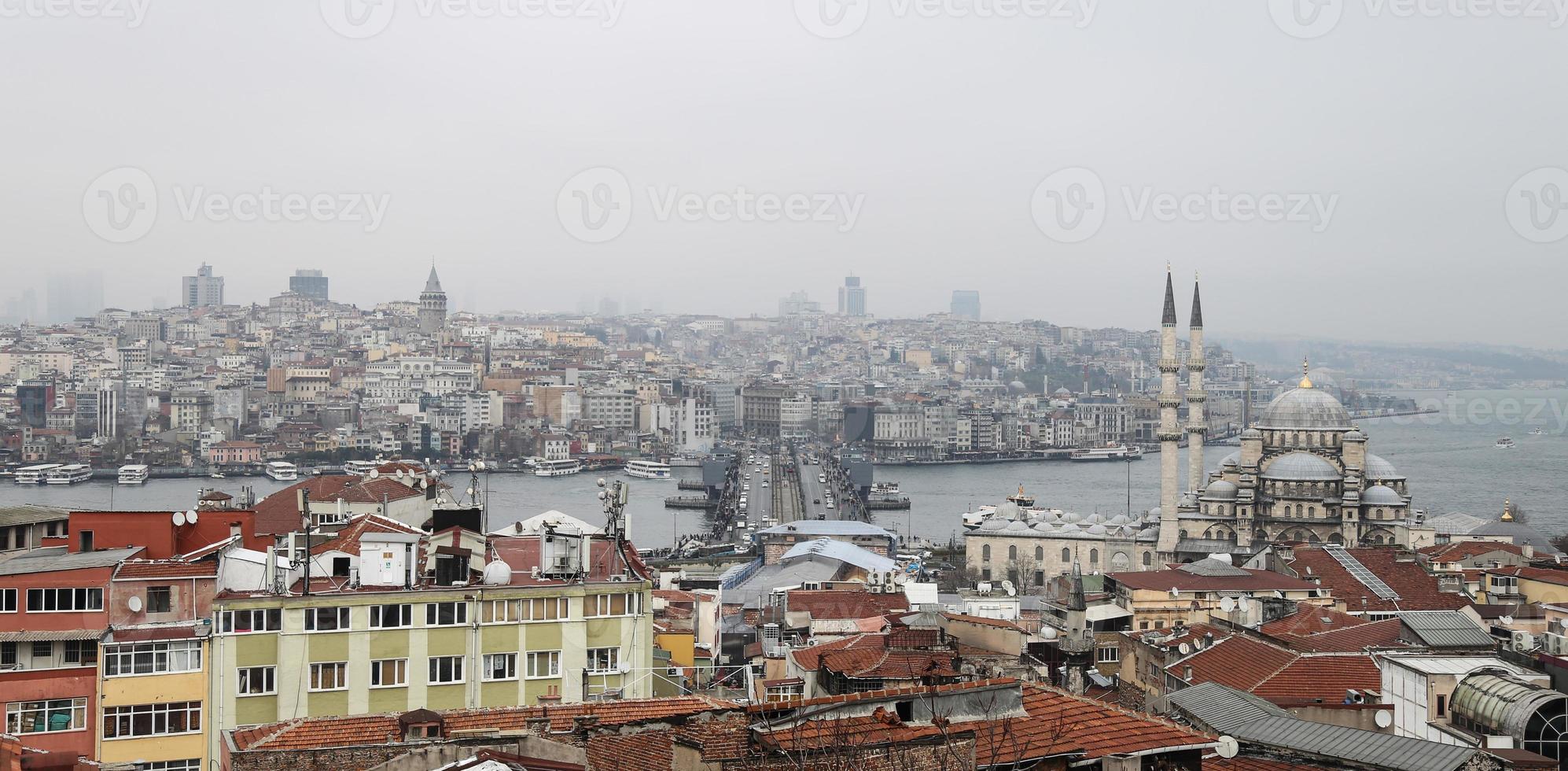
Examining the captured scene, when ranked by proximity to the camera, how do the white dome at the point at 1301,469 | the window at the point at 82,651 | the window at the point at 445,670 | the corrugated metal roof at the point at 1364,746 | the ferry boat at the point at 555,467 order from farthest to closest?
the ferry boat at the point at 555,467, the white dome at the point at 1301,469, the window at the point at 445,670, the window at the point at 82,651, the corrugated metal roof at the point at 1364,746

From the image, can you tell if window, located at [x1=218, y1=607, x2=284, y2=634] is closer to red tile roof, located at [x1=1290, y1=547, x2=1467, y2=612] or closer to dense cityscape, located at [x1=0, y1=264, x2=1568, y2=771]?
dense cityscape, located at [x1=0, y1=264, x2=1568, y2=771]

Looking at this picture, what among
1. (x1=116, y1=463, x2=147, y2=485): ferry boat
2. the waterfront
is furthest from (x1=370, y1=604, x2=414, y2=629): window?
(x1=116, y1=463, x2=147, y2=485): ferry boat

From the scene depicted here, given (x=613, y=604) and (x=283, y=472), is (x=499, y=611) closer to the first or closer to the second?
(x=613, y=604)

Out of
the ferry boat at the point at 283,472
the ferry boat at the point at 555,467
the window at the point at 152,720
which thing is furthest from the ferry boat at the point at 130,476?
the window at the point at 152,720

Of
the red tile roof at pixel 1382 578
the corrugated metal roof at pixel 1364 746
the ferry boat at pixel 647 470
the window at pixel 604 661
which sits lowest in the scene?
the ferry boat at pixel 647 470

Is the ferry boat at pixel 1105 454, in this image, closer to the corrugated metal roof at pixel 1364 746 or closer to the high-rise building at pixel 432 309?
the high-rise building at pixel 432 309

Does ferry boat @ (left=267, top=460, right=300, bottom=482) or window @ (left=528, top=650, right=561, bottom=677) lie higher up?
window @ (left=528, top=650, right=561, bottom=677)

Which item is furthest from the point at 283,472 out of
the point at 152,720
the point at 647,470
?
the point at 152,720
